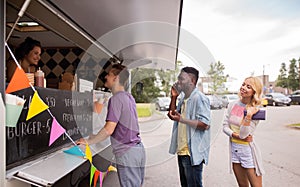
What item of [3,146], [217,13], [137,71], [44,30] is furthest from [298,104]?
[3,146]

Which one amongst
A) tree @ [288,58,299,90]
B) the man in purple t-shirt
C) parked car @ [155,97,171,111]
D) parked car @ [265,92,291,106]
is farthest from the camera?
tree @ [288,58,299,90]

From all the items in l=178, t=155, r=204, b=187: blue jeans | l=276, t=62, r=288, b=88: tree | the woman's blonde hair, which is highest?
l=276, t=62, r=288, b=88: tree

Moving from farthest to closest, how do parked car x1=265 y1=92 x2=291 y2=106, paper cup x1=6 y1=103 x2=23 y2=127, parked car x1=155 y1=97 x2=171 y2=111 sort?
parked car x1=265 y1=92 x2=291 y2=106, parked car x1=155 y1=97 x2=171 y2=111, paper cup x1=6 y1=103 x2=23 y2=127

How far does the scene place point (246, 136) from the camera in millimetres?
2109

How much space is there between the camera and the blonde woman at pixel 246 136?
82.2 inches

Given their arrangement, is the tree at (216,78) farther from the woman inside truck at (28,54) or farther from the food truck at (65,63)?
the woman inside truck at (28,54)

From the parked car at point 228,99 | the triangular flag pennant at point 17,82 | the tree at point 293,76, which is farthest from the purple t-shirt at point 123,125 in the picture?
the tree at point 293,76

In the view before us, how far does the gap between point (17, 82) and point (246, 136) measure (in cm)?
181

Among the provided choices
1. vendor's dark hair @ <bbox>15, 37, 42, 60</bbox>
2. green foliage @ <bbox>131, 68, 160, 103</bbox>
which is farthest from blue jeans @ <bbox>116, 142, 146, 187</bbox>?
green foliage @ <bbox>131, 68, 160, 103</bbox>

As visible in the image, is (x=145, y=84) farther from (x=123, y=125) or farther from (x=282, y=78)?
(x=282, y=78)

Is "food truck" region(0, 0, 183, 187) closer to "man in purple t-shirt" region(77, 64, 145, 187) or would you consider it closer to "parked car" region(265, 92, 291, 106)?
"man in purple t-shirt" region(77, 64, 145, 187)

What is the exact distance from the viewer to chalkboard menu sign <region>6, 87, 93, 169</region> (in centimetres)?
134

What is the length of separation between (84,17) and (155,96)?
3.34 metres

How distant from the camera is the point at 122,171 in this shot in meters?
1.97
